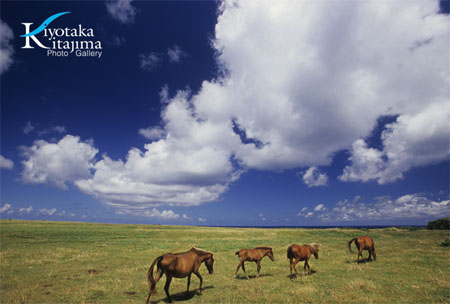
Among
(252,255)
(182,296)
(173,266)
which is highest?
(173,266)

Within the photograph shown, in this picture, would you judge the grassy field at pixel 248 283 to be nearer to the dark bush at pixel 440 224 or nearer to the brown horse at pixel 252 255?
the brown horse at pixel 252 255

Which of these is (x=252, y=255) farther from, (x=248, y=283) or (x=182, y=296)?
(x=182, y=296)

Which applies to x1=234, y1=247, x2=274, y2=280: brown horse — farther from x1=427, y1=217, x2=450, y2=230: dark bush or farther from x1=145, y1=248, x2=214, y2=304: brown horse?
x1=427, y1=217, x2=450, y2=230: dark bush

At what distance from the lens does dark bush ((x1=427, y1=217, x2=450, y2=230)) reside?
232 ft

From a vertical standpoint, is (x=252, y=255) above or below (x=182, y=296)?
above

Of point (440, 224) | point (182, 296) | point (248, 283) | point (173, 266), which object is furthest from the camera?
point (440, 224)

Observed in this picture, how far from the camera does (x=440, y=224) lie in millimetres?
73000

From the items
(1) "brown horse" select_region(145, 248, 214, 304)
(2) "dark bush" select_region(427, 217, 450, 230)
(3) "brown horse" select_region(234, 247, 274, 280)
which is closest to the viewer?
(1) "brown horse" select_region(145, 248, 214, 304)

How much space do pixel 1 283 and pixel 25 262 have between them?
24.0ft

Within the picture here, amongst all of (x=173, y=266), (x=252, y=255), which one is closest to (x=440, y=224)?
(x=252, y=255)

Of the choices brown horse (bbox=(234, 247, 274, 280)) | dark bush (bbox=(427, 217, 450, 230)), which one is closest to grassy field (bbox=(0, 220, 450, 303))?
brown horse (bbox=(234, 247, 274, 280))

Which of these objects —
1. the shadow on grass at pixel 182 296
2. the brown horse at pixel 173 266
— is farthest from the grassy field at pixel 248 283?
the brown horse at pixel 173 266

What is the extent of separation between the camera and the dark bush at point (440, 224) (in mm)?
70625

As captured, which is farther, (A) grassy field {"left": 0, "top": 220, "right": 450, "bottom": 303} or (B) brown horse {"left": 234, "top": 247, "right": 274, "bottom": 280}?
(B) brown horse {"left": 234, "top": 247, "right": 274, "bottom": 280}
